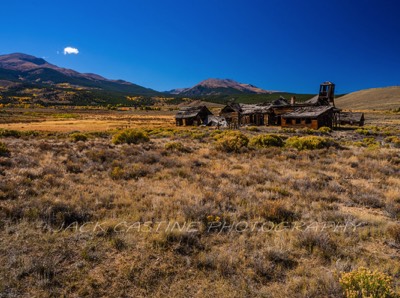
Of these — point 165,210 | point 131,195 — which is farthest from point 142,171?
point 165,210

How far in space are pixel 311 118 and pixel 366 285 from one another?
34304mm

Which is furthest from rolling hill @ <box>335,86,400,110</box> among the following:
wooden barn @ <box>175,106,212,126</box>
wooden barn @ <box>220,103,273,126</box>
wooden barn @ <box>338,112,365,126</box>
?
wooden barn @ <box>175,106,212,126</box>

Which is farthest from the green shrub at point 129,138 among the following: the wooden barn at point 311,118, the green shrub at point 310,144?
the wooden barn at point 311,118

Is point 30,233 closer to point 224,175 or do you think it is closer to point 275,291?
point 275,291

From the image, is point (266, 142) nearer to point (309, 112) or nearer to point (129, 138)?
point (129, 138)

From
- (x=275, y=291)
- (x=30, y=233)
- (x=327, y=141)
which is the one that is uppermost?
(x=327, y=141)

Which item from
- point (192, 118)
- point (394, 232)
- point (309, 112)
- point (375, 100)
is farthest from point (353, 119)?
point (375, 100)

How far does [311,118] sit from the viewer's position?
112 ft

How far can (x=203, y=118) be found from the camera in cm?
5072

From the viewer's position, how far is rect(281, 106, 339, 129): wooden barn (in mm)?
33469

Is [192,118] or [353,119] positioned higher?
[192,118]

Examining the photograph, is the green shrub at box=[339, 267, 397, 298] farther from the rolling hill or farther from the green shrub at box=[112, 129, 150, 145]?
the rolling hill

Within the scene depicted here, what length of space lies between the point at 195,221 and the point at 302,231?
7.46 feet

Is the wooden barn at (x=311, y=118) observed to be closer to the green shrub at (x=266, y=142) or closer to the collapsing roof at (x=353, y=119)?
the collapsing roof at (x=353, y=119)
